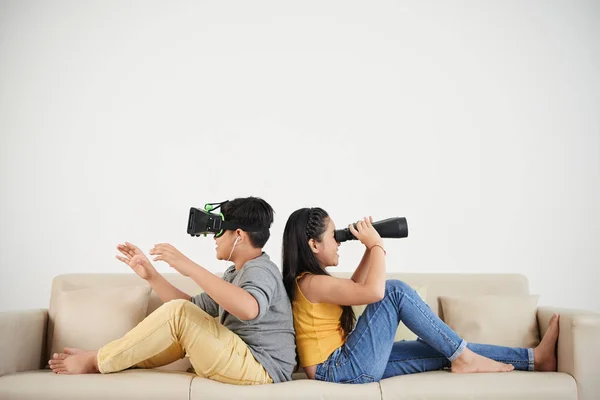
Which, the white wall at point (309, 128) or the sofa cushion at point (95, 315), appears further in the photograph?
the white wall at point (309, 128)

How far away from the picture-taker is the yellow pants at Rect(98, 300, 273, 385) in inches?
82.7

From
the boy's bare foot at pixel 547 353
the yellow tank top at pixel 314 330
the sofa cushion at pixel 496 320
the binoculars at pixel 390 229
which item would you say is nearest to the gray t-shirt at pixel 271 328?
the yellow tank top at pixel 314 330

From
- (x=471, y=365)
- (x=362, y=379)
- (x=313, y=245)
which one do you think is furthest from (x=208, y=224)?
(x=471, y=365)

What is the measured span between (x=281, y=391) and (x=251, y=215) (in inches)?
23.5

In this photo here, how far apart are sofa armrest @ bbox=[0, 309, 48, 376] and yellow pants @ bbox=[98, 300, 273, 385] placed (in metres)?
Answer: 0.44

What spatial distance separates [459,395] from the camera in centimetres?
212

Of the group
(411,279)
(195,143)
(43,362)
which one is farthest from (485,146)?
(43,362)

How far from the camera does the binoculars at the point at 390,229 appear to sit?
2312 millimetres

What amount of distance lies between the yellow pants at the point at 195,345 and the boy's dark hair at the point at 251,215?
33 centimetres

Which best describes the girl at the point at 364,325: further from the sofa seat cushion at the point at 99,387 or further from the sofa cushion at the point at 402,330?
the sofa seat cushion at the point at 99,387

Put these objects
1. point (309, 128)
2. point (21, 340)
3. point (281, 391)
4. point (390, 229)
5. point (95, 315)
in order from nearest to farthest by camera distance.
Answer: point (281, 391), point (390, 229), point (21, 340), point (95, 315), point (309, 128)

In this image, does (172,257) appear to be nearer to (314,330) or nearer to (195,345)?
(195,345)

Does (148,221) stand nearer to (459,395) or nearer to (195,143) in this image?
(195,143)

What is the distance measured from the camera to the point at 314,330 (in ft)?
7.52
